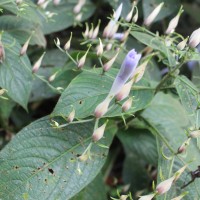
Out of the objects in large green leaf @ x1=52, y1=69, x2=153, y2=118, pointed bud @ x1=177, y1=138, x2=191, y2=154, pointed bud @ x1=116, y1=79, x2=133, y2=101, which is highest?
pointed bud @ x1=116, y1=79, x2=133, y2=101

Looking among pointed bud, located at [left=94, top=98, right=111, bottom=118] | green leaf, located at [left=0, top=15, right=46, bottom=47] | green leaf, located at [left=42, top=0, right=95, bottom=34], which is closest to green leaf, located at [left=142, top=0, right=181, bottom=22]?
green leaf, located at [left=42, top=0, right=95, bottom=34]

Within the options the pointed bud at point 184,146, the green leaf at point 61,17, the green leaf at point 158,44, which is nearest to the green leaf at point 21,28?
the green leaf at point 61,17

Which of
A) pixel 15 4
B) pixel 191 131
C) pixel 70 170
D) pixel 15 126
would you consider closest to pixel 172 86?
pixel 191 131

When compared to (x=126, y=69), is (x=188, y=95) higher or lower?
lower

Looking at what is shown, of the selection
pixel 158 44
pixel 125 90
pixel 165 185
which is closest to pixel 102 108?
pixel 125 90

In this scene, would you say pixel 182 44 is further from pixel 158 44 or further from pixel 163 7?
pixel 163 7

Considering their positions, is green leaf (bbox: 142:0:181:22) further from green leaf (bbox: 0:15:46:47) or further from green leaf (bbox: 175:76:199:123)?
green leaf (bbox: 175:76:199:123)

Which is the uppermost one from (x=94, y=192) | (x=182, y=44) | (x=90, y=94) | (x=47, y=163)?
(x=182, y=44)
